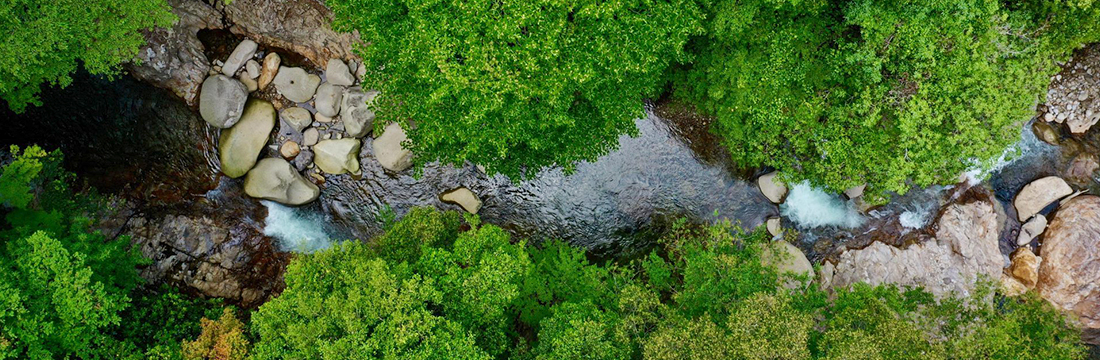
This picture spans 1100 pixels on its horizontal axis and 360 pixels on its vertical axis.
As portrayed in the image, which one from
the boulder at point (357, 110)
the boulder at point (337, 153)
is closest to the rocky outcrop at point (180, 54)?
the boulder at point (337, 153)

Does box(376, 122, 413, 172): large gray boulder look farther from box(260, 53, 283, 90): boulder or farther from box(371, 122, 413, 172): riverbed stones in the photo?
box(260, 53, 283, 90): boulder

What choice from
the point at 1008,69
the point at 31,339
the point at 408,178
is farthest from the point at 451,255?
the point at 1008,69

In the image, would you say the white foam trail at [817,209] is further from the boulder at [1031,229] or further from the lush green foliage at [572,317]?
the boulder at [1031,229]

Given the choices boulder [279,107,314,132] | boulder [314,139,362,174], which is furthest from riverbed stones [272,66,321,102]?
boulder [314,139,362,174]

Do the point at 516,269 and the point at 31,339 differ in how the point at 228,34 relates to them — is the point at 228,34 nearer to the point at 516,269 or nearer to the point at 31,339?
the point at 31,339

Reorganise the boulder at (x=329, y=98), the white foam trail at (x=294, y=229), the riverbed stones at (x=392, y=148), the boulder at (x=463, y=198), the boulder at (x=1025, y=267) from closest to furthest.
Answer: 1. the boulder at (x=1025, y=267)
2. the white foam trail at (x=294, y=229)
3. the boulder at (x=329, y=98)
4. the riverbed stones at (x=392, y=148)
5. the boulder at (x=463, y=198)
